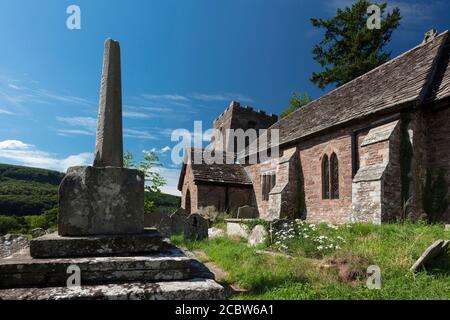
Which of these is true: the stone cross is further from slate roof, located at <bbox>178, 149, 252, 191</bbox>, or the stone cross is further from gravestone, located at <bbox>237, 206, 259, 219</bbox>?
slate roof, located at <bbox>178, 149, 252, 191</bbox>

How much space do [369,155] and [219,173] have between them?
473 inches

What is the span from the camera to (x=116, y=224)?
3.96 metres

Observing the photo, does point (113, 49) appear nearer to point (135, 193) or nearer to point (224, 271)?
point (135, 193)

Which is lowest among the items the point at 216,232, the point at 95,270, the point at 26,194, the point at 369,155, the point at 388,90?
the point at 216,232

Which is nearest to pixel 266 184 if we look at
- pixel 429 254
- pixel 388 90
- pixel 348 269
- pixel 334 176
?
pixel 334 176

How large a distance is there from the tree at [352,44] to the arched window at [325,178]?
16.5 m

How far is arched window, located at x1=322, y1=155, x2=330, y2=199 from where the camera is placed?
609 inches

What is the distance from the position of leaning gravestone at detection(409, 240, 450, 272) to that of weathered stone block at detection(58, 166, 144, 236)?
16.1ft

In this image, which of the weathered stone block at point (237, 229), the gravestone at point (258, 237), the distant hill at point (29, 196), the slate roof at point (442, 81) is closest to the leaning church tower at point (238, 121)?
the distant hill at point (29, 196)

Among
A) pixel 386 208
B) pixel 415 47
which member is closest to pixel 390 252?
pixel 386 208

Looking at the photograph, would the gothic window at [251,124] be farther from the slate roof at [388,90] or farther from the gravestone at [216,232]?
the gravestone at [216,232]

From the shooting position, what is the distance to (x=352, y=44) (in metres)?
29.6

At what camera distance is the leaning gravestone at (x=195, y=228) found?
13484mm

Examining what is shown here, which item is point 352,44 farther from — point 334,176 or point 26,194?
point 26,194
